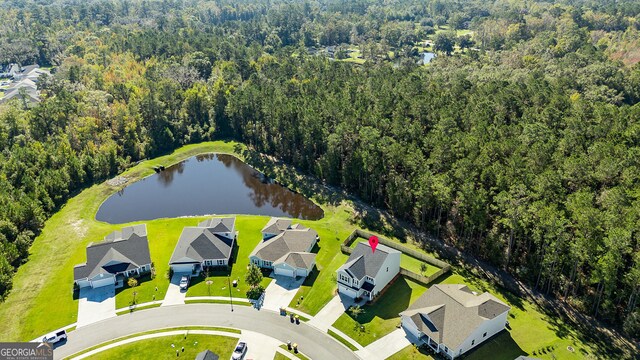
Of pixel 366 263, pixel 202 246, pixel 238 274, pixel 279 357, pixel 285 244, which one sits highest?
pixel 366 263

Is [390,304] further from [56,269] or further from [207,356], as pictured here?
[56,269]

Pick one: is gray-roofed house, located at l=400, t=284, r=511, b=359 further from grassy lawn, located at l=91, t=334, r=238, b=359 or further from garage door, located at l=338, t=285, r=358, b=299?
grassy lawn, located at l=91, t=334, r=238, b=359

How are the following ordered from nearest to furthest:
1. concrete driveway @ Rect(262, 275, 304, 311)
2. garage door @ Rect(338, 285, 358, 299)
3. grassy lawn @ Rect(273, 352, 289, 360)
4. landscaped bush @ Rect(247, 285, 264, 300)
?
grassy lawn @ Rect(273, 352, 289, 360) < concrete driveway @ Rect(262, 275, 304, 311) < garage door @ Rect(338, 285, 358, 299) < landscaped bush @ Rect(247, 285, 264, 300)

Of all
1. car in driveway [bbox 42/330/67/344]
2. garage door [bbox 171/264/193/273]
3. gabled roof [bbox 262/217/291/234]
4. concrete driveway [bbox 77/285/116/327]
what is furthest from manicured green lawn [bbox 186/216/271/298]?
car in driveway [bbox 42/330/67/344]

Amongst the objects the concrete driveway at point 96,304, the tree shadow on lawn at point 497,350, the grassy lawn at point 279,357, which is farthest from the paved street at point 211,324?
the tree shadow on lawn at point 497,350

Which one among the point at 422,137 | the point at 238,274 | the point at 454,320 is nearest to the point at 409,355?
the point at 454,320

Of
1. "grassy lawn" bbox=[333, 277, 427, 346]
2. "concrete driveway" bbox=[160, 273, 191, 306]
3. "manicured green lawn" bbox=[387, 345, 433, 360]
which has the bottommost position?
"concrete driveway" bbox=[160, 273, 191, 306]
